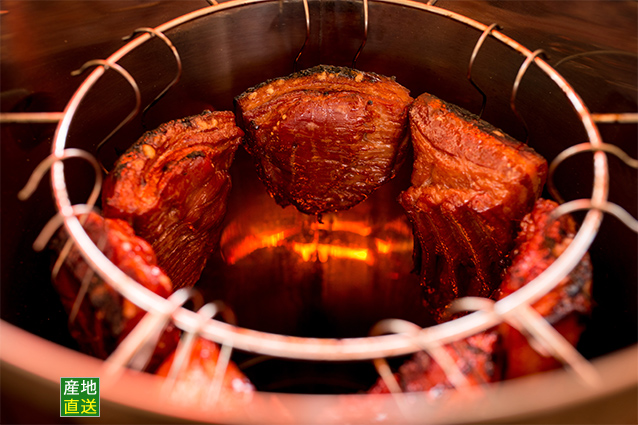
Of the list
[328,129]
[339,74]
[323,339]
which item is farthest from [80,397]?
[339,74]

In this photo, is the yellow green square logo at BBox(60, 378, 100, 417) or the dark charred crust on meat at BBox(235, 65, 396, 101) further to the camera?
the dark charred crust on meat at BBox(235, 65, 396, 101)

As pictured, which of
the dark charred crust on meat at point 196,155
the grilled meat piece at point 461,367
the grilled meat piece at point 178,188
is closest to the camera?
the grilled meat piece at point 461,367

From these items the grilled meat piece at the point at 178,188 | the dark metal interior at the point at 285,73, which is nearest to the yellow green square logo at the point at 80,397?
the grilled meat piece at the point at 178,188

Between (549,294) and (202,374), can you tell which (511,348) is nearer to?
(549,294)

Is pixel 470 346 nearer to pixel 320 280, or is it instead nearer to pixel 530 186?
pixel 530 186

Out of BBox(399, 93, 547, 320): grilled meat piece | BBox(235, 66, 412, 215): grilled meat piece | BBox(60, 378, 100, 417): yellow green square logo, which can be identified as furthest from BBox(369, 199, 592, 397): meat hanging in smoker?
BBox(235, 66, 412, 215): grilled meat piece

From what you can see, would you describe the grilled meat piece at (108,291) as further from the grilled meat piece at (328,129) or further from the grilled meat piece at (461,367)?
the grilled meat piece at (328,129)

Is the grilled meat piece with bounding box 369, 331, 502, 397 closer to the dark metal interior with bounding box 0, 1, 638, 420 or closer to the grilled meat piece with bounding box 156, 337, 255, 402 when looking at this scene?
the grilled meat piece with bounding box 156, 337, 255, 402
